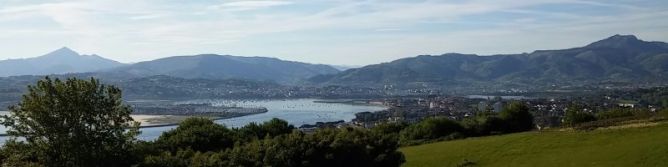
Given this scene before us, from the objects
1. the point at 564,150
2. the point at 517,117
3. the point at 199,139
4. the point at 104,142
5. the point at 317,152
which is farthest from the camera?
the point at 517,117

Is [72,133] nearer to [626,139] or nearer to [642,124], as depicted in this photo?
[626,139]

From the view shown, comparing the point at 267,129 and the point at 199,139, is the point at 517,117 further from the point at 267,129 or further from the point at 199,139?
the point at 199,139

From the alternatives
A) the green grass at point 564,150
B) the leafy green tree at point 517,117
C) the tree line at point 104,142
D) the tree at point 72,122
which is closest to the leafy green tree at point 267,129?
Result: the tree line at point 104,142

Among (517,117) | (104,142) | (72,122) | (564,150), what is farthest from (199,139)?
(517,117)

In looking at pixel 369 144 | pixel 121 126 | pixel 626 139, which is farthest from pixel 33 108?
pixel 626 139

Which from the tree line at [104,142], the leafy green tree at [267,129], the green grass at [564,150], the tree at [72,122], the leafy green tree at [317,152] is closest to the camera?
the tree at [72,122]

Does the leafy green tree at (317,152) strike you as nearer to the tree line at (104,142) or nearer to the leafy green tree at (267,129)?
the tree line at (104,142)
